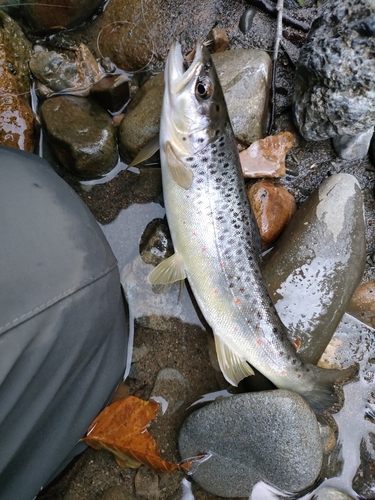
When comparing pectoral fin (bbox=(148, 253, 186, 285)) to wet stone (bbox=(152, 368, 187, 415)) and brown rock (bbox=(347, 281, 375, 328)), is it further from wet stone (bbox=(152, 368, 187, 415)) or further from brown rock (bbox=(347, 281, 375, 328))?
brown rock (bbox=(347, 281, 375, 328))

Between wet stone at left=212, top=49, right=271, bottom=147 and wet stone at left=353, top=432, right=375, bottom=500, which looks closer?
wet stone at left=353, top=432, right=375, bottom=500

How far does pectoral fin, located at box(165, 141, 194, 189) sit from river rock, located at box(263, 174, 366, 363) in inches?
28.9

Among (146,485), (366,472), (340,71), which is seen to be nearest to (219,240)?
(340,71)

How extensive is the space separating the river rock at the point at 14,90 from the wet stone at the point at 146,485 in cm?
207

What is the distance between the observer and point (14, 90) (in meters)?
2.56

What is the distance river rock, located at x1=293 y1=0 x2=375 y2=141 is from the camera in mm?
2363

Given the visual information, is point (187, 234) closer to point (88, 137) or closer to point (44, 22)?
point (88, 137)

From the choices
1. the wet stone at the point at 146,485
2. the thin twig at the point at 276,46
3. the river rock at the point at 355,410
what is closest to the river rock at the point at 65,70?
the thin twig at the point at 276,46

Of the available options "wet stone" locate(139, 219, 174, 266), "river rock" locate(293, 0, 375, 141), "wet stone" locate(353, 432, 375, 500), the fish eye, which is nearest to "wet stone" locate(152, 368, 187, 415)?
"wet stone" locate(139, 219, 174, 266)

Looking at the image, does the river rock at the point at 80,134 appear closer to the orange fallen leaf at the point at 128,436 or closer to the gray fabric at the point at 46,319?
the gray fabric at the point at 46,319

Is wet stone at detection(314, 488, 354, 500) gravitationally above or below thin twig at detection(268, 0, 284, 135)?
below

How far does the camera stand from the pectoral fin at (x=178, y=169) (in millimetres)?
2406

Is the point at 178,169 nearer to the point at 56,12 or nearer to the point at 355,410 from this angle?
the point at 56,12

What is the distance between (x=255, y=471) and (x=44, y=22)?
9.93 ft
